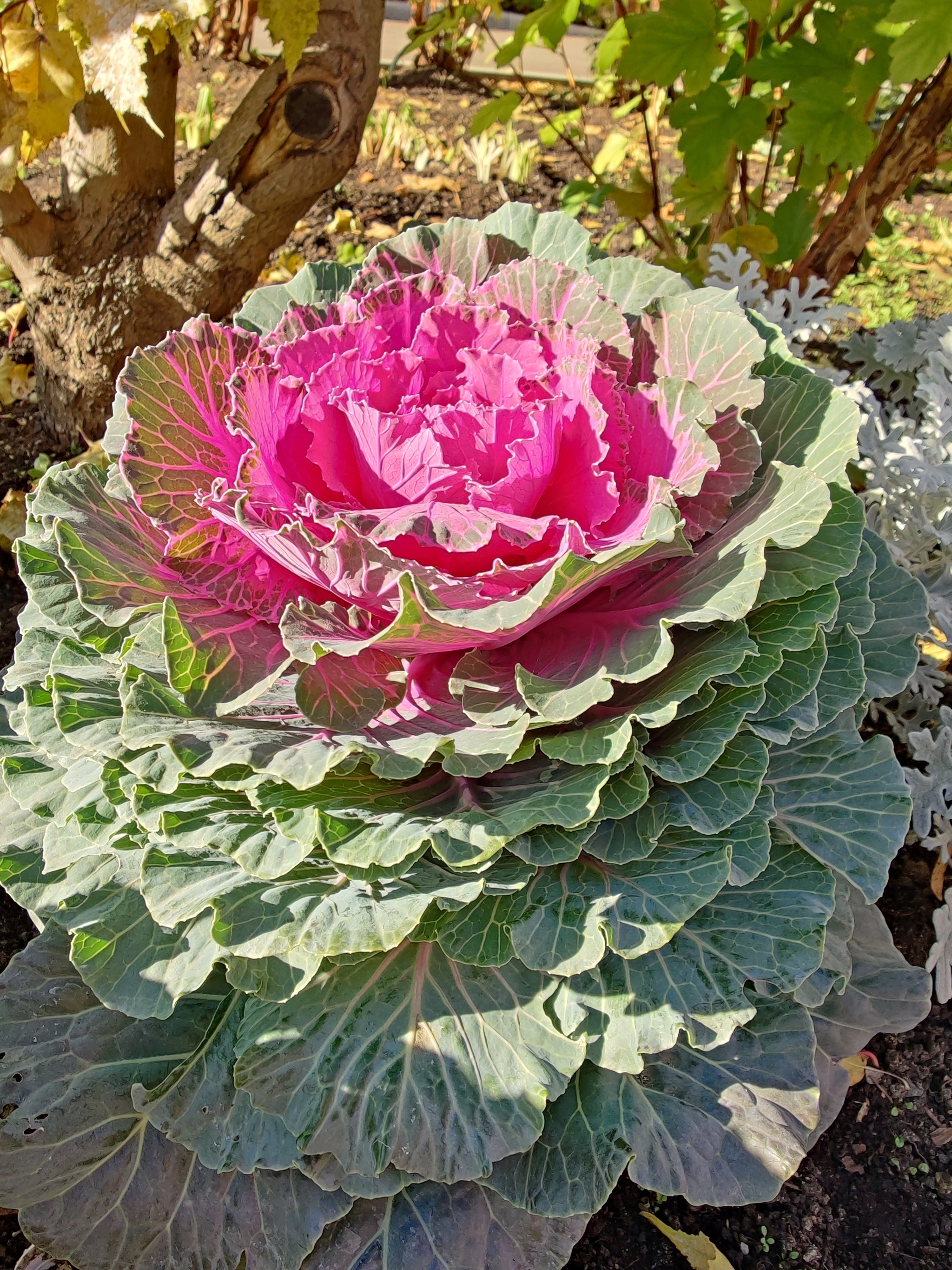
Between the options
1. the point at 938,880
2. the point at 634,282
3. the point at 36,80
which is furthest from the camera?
the point at 938,880

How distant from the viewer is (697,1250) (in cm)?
188

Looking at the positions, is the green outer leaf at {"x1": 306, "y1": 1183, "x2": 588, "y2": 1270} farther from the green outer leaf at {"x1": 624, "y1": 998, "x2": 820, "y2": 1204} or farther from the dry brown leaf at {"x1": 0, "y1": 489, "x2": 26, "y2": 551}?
the dry brown leaf at {"x1": 0, "y1": 489, "x2": 26, "y2": 551}

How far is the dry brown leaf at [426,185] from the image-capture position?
5078 mm

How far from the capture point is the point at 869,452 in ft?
8.80

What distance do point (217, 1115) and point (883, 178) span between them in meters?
3.16

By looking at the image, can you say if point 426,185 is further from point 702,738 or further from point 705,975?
point 705,975

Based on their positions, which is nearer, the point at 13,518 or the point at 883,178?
the point at 13,518

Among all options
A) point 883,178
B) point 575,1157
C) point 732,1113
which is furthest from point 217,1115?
point 883,178

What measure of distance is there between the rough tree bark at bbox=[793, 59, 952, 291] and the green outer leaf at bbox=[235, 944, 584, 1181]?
2714 millimetres

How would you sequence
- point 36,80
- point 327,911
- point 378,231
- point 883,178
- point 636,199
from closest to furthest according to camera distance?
point 327,911 → point 36,80 → point 883,178 → point 636,199 → point 378,231

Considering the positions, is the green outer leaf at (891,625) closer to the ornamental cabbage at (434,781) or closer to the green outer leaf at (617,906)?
the ornamental cabbage at (434,781)

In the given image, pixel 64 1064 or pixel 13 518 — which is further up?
pixel 13 518

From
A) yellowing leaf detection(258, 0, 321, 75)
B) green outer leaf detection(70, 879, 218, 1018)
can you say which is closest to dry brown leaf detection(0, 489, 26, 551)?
yellowing leaf detection(258, 0, 321, 75)

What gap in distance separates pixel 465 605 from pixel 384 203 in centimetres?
417
